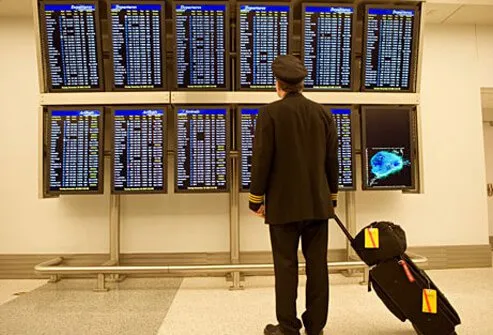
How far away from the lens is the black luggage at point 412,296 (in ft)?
6.45

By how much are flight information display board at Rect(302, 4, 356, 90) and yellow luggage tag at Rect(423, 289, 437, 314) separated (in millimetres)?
1967

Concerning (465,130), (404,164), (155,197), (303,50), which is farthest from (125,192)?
(465,130)

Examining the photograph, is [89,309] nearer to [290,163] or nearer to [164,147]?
[164,147]

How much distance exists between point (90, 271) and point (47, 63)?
1910 millimetres

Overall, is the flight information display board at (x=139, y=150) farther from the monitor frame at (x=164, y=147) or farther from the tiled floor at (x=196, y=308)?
the tiled floor at (x=196, y=308)

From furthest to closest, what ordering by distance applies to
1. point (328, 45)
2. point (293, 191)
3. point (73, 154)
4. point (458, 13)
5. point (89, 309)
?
point (458, 13) < point (328, 45) < point (73, 154) < point (89, 309) < point (293, 191)

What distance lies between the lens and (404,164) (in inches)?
129

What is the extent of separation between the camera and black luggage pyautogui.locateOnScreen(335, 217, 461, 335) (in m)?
1.97

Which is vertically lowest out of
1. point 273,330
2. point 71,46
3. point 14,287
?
point 14,287

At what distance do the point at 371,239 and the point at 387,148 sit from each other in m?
1.45

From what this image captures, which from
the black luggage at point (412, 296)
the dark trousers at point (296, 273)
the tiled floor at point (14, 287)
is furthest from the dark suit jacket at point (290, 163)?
the tiled floor at point (14, 287)

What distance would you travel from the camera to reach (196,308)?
8.73 feet

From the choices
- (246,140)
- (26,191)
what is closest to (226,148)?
(246,140)

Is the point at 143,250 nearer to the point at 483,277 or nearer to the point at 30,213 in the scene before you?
the point at 30,213
